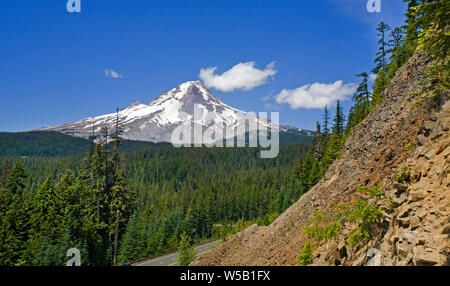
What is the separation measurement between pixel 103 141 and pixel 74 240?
10841 mm

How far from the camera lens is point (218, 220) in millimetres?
100562

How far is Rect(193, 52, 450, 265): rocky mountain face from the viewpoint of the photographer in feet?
16.0

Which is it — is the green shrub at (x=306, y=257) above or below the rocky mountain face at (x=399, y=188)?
below

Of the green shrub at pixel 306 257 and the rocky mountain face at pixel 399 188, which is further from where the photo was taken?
the green shrub at pixel 306 257

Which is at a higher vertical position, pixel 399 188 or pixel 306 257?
pixel 399 188

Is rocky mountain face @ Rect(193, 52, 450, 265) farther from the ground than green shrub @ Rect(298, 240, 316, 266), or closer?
farther from the ground

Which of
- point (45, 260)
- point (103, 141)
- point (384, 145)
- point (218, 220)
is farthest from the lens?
point (218, 220)

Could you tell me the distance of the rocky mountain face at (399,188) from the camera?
4.87 meters

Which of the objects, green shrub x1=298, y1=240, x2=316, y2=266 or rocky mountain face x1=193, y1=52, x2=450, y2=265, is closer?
rocky mountain face x1=193, y1=52, x2=450, y2=265

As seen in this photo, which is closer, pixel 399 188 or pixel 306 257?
pixel 399 188

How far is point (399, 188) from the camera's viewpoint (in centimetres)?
634

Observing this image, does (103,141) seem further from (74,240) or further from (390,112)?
(390,112)
